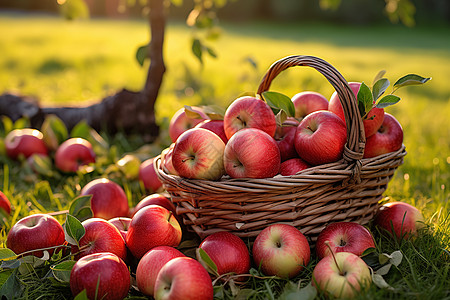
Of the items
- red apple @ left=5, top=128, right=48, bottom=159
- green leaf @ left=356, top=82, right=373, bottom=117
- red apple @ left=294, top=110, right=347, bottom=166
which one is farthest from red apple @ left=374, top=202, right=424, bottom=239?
red apple @ left=5, top=128, right=48, bottom=159

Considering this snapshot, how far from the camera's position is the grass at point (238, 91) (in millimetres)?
1718

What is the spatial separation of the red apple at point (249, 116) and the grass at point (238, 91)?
0.56 m

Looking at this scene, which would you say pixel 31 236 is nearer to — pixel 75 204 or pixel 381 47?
pixel 75 204

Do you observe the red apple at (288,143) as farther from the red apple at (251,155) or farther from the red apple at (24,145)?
the red apple at (24,145)

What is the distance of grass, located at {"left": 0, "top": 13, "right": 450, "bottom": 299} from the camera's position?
1.72 metres

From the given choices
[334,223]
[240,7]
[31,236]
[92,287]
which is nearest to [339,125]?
[334,223]

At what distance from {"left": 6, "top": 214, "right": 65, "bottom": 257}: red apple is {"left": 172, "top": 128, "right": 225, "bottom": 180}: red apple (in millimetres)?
556

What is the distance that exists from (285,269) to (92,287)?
669 millimetres

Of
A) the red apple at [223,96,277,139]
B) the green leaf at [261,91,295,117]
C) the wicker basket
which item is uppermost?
the green leaf at [261,91,295,117]

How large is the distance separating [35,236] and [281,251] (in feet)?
3.12

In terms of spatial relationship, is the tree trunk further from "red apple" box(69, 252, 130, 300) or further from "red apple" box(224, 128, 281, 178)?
"red apple" box(69, 252, 130, 300)

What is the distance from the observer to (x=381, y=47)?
41.4 feet

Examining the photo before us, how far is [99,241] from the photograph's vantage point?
1717 mm

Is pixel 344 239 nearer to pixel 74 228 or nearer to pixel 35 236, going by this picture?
pixel 74 228
